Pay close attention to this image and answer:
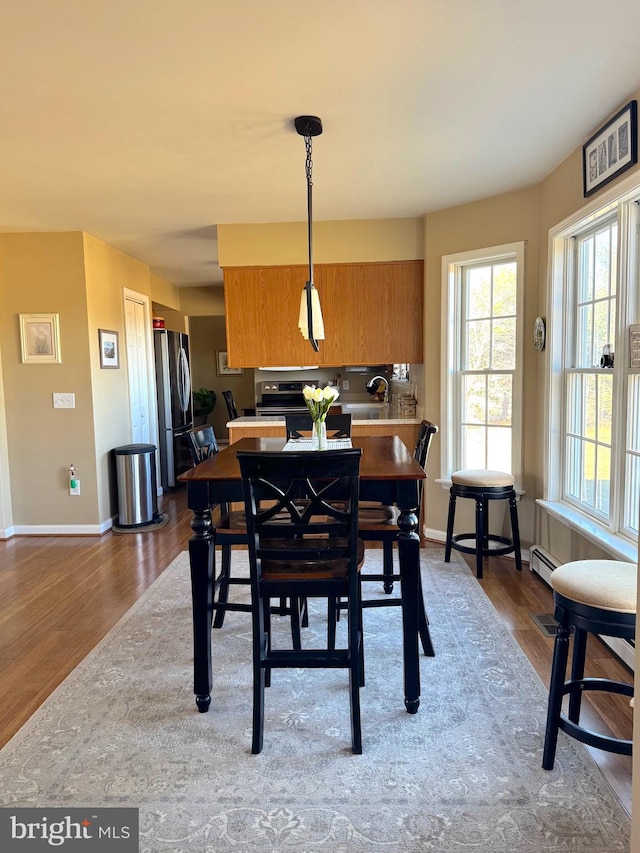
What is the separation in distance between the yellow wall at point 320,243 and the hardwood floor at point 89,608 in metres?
2.40

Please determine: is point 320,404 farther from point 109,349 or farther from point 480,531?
point 109,349

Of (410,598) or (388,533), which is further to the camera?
(388,533)

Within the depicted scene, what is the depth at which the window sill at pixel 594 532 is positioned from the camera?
2312 millimetres

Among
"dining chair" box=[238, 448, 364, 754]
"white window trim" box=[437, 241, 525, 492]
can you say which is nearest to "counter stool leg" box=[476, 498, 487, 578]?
"white window trim" box=[437, 241, 525, 492]

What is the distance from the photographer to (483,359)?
3.84 metres

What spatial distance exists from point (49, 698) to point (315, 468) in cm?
155

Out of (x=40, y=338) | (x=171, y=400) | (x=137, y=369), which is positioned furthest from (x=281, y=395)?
(x=40, y=338)

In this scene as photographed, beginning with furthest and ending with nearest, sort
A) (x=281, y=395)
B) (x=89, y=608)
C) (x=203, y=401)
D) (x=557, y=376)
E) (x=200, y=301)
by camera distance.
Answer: (x=203, y=401)
(x=200, y=301)
(x=281, y=395)
(x=557, y=376)
(x=89, y=608)

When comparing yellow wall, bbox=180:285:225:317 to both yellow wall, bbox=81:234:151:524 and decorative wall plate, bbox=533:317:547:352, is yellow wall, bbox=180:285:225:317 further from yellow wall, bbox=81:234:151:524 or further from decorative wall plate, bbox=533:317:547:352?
decorative wall plate, bbox=533:317:547:352

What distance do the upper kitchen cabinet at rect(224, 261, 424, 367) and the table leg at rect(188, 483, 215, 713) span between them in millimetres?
2506

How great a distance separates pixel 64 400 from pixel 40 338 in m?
0.53

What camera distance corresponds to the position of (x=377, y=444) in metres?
2.93

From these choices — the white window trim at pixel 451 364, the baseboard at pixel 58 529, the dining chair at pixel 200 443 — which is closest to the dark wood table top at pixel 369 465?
the dining chair at pixel 200 443

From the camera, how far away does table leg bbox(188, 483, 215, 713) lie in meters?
2.06
